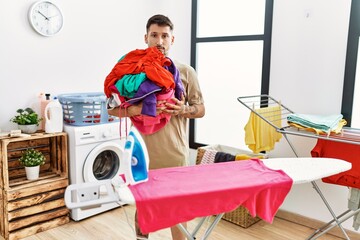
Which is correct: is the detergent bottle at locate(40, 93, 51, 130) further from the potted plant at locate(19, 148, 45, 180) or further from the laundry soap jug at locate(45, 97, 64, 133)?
the potted plant at locate(19, 148, 45, 180)

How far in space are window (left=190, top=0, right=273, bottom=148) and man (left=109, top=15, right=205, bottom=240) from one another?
1.32 meters

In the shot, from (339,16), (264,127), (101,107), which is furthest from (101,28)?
(339,16)

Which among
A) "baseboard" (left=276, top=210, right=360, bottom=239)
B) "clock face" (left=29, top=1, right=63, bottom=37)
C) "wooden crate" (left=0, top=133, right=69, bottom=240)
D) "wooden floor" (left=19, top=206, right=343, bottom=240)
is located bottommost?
"wooden floor" (left=19, top=206, right=343, bottom=240)

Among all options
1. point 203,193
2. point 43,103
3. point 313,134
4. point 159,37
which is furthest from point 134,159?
point 43,103

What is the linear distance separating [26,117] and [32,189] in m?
0.57

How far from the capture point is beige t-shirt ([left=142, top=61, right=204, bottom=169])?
1.82m

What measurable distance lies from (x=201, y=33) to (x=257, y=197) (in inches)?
100

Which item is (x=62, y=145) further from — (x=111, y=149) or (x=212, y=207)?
(x=212, y=207)

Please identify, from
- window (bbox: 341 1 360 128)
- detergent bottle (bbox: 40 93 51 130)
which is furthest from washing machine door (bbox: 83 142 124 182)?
window (bbox: 341 1 360 128)

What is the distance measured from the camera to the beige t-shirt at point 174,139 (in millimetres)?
1822

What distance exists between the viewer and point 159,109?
163 centimetres

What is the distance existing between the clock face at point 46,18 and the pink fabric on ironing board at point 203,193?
1.91 metres

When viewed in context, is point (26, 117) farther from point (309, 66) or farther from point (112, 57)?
point (309, 66)

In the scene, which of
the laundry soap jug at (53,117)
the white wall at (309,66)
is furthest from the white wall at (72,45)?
the white wall at (309,66)
